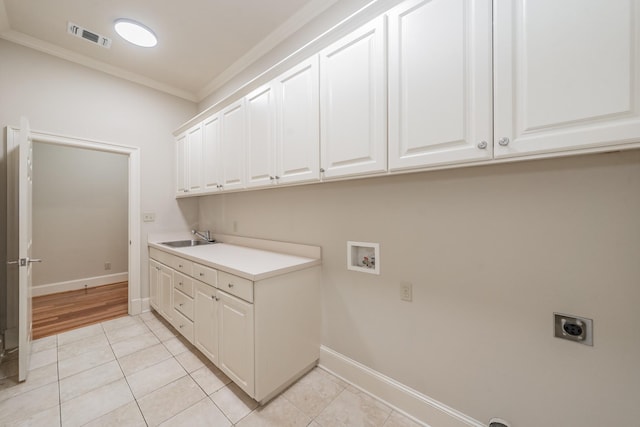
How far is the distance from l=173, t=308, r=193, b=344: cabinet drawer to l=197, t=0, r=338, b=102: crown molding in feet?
8.91

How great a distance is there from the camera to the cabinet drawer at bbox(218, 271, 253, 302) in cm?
156

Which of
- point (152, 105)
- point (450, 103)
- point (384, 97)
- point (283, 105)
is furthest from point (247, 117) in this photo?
point (152, 105)

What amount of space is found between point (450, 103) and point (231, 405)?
2.18m

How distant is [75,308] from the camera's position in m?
3.23

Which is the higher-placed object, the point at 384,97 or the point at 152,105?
the point at 152,105

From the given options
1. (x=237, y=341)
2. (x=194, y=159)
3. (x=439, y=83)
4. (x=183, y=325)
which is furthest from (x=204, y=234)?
(x=439, y=83)

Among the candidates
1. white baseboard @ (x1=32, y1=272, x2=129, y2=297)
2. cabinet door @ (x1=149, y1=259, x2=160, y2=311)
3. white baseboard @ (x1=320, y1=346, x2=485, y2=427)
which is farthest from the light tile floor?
white baseboard @ (x1=32, y1=272, x2=129, y2=297)

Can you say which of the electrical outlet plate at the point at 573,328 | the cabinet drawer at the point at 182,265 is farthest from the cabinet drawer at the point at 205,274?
the electrical outlet plate at the point at 573,328

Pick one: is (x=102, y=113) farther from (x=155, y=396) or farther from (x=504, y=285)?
(x=504, y=285)

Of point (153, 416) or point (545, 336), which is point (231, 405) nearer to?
point (153, 416)

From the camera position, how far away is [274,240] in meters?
2.38

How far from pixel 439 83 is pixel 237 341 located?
192 centimetres

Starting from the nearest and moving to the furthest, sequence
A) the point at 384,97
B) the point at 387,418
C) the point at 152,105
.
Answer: the point at 384,97
the point at 387,418
the point at 152,105

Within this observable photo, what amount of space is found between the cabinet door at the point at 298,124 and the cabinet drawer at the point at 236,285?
77cm
